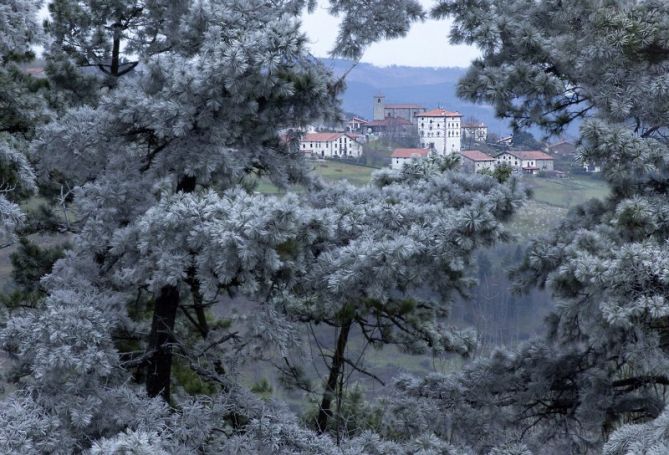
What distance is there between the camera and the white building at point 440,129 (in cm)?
1028

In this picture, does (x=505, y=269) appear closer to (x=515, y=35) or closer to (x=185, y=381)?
(x=515, y=35)

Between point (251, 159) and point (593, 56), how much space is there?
109 inches

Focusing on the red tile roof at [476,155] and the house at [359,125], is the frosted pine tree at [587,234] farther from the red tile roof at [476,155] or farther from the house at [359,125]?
the house at [359,125]

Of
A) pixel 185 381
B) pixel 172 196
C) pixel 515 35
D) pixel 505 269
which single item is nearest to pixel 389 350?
pixel 185 381

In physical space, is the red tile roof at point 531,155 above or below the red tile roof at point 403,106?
below

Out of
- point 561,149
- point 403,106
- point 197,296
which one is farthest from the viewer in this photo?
point 403,106

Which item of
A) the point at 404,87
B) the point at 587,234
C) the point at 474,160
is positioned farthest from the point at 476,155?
the point at 404,87

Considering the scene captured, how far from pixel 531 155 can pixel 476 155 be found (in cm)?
102

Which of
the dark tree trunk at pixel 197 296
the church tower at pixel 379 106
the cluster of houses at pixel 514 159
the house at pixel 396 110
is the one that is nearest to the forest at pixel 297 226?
the dark tree trunk at pixel 197 296

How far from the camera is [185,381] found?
9422 mm

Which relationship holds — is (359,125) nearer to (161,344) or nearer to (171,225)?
(161,344)

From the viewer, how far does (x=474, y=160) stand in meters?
8.90

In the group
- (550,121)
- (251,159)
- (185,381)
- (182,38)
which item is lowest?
(185,381)

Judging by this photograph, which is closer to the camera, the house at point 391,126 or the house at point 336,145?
the house at point 336,145
